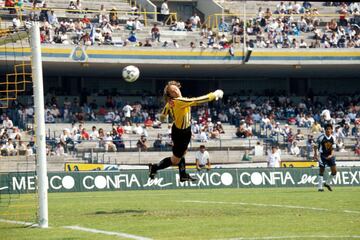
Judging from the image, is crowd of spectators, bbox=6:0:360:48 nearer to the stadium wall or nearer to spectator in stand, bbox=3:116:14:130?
spectator in stand, bbox=3:116:14:130

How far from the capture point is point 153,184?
99.5 feet

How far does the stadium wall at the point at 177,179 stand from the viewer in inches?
1141

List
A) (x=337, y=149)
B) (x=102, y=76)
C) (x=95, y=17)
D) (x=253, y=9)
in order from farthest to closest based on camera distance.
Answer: (x=253, y=9), (x=102, y=76), (x=95, y=17), (x=337, y=149)

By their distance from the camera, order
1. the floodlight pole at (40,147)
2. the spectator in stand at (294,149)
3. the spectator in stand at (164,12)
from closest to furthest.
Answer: the floodlight pole at (40,147)
the spectator in stand at (294,149)
the spectator in stand at (164,12)

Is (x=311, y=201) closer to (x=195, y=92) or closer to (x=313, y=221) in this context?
(x=313, y=221)

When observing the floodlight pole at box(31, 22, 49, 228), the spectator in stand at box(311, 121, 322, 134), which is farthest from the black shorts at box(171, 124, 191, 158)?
the spectator in stand at box(311, 121, 322, 134)

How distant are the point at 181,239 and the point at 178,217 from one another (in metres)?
3.17

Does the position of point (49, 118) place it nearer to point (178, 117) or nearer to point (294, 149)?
point (294, 149)

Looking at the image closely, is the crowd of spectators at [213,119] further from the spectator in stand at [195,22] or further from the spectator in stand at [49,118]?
the spectator in stand at [195,22]

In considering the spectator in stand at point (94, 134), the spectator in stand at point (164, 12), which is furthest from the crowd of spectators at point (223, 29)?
the spectator in stand at point (94, 134)

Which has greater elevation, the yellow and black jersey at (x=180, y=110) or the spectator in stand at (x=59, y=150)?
the yellow and black jersey at (x=180, y=110)

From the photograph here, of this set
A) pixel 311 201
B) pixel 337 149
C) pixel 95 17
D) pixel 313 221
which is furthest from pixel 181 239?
pixel 95 17

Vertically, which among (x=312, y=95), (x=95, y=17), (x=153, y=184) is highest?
(x=95, y=17)

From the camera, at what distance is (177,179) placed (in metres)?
30.9
